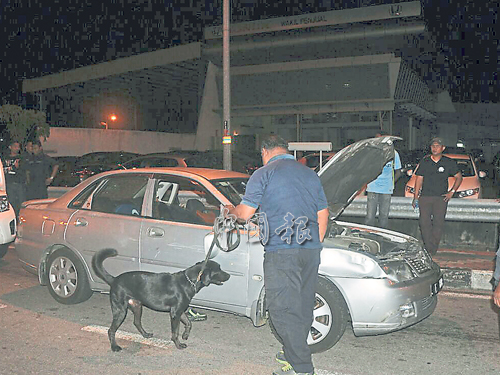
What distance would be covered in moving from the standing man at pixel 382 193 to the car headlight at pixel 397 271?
153 inches

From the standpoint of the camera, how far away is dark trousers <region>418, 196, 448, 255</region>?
834cm

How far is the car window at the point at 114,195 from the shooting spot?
603cm

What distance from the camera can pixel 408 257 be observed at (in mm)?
5098

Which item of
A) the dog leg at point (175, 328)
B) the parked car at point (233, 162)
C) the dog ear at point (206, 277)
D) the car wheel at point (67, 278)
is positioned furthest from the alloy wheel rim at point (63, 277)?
the parked car at point (233, 162)

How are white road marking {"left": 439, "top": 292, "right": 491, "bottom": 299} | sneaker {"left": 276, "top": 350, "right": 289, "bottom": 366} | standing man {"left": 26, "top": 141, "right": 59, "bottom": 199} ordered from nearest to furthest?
1. sneaker {"left": 276, "top": 350, "right": 289, "bottom": 366}
2. white road marking {"left": 439, "top": 292, "right": 491, "bottom": 299}
3. standing man {"left": 26, "top": 141, "right": 59, "bottom": 199}

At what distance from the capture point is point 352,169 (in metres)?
5.31

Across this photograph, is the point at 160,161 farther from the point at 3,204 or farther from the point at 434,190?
the point at 434,190

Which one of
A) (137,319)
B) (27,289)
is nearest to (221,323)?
(137,319)

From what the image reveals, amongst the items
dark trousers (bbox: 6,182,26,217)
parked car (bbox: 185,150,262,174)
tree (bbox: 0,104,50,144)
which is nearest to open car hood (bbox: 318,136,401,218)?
dark trousers (bbox: 6,182,26,217)

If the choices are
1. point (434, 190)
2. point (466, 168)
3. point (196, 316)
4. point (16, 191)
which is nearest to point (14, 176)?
point (16, 191)

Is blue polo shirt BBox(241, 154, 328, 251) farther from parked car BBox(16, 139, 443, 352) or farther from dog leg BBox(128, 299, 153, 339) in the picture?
dog leg BBox(128, 299, 153, 339)

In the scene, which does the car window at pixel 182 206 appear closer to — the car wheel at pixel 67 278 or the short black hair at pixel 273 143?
the car wheel at pixel 67 278

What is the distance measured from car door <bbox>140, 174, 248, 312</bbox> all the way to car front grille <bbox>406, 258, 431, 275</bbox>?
1453mm

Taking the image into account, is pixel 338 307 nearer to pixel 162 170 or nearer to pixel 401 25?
pixel 162 170
